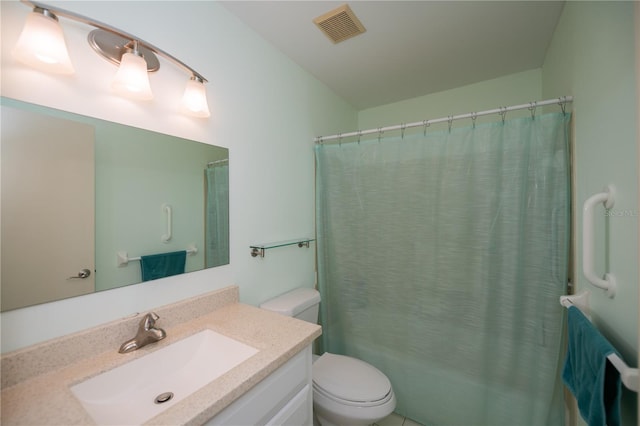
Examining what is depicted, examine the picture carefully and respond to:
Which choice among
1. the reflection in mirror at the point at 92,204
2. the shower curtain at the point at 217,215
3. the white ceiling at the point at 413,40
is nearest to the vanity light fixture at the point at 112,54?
the reflection in mirror at the point at 92,204

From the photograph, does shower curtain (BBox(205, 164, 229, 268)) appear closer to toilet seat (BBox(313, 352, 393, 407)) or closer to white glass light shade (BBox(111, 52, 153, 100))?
white glass light shade (BBox(111, 52, 153, 100))

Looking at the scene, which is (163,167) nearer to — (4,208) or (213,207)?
(213,207)

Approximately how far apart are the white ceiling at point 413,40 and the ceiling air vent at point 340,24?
3 centimetres

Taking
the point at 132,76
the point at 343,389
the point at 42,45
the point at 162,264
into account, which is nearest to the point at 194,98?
the point at 132,76

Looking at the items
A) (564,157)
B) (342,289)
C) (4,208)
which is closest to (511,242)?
(564,157)

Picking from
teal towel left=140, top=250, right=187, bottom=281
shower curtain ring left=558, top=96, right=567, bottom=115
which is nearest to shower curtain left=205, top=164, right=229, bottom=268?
teal towel left=140, top=250, right=187, bottom=281

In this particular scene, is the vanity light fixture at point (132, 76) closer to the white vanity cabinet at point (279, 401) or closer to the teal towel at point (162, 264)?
the teal towel at point (162, 264)

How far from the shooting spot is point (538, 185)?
52.7 inches

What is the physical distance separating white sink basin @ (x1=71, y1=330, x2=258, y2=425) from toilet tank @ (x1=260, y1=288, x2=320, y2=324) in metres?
0.49

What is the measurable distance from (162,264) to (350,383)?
1138 mm

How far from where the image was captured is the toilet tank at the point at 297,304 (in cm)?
150

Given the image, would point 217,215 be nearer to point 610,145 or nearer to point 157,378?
point 157,378

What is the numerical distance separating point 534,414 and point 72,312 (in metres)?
2.19

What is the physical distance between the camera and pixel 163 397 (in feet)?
2.76
